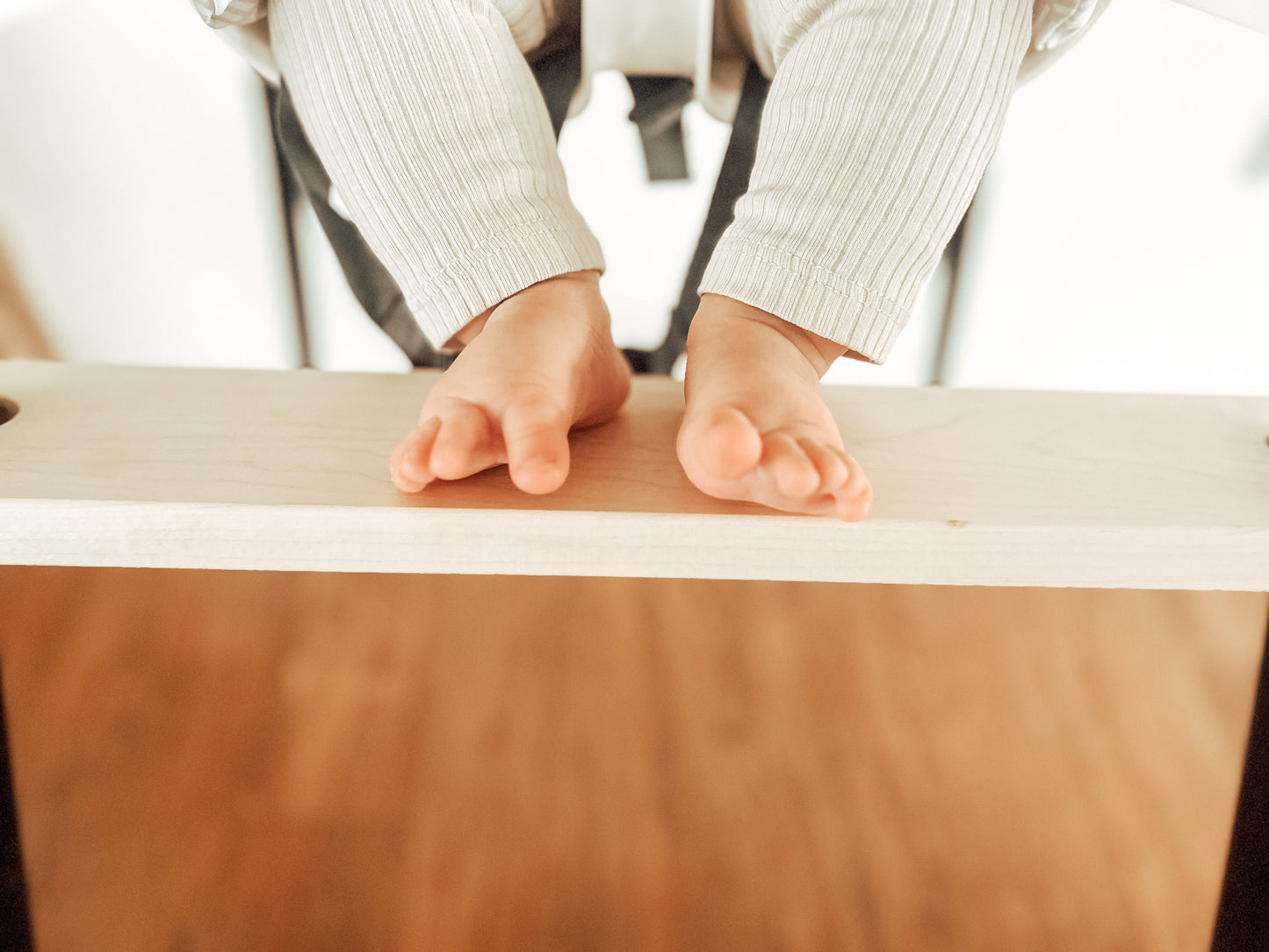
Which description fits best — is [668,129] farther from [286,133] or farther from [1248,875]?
[1248,875]

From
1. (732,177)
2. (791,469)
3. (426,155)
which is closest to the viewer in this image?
(791,469)

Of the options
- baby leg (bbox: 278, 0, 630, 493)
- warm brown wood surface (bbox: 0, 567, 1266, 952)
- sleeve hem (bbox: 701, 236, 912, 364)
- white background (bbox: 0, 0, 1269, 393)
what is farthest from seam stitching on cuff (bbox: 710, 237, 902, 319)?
warm brown wood surface (bbox: 0, 567, 1266, 952)

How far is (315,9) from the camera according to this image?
48cm

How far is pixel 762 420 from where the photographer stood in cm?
39

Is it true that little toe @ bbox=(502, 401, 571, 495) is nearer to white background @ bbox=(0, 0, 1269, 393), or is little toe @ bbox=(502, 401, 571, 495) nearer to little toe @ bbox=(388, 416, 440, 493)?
little toe @ bbox=(388, 416, 440, 493)

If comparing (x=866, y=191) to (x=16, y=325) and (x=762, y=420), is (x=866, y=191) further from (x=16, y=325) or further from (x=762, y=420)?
(x=16, y=325)

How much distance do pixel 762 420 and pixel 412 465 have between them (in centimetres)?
15

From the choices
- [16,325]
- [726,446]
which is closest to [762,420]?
[726,446]

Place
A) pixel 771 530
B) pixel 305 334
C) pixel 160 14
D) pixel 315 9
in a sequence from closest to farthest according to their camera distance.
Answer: pixel 771 530 < pixel 315 9 < pixel 160 14 < pixel 305 334

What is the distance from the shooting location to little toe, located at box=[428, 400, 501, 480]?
375mm

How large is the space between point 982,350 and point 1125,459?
286mm

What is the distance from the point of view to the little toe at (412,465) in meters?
0.37

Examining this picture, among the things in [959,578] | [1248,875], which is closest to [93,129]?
[959,578]

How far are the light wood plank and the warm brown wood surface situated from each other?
357 mm
